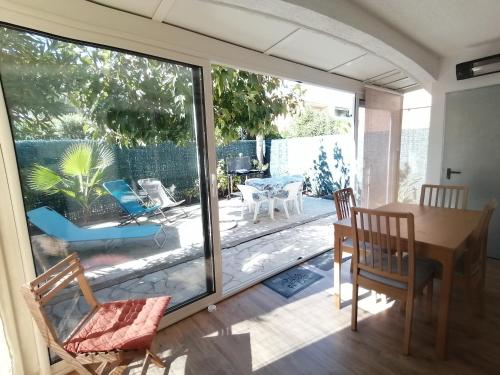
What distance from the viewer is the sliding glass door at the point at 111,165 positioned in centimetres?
145

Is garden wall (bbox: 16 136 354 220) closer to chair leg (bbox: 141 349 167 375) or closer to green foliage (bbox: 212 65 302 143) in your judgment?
chair leg (bbox: 141 349 167 375)

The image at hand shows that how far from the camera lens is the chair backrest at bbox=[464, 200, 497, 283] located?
5.57 feet

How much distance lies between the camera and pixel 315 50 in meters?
2.33

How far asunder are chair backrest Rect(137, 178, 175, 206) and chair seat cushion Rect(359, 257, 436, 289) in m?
1.51

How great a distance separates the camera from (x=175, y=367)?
62.7 inches

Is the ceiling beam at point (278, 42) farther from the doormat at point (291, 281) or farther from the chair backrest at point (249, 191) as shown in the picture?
the chair backrest at point (249, 191)

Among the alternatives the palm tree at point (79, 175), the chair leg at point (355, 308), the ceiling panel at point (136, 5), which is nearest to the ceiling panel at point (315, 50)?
the ceiling panel at point (136, 5)

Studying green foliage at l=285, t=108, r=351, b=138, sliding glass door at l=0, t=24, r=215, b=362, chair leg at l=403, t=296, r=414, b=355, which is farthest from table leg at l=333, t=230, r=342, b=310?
green foliage at l=285, t=108, r=351, b=138

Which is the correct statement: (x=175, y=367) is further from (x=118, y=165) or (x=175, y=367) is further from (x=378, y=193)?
(x=378, y=193)

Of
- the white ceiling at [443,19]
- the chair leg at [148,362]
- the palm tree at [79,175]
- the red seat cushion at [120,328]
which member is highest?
the white ceiling at [443,19]

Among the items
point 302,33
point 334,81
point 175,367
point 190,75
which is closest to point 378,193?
point 334,81

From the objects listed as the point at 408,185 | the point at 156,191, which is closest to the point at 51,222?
the point at 156,191

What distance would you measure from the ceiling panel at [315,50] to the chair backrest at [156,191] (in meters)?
1.49

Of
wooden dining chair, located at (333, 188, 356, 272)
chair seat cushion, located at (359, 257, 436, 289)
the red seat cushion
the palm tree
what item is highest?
the palm tree
